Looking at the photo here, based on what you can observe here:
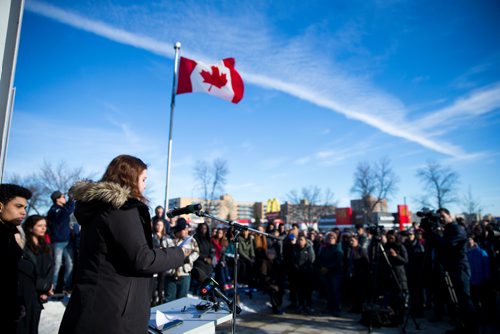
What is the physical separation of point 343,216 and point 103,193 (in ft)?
200

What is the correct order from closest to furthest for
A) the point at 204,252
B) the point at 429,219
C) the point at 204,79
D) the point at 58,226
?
the point at 429,219
the point at 58,226
the point at 204,252
the point at 204,79

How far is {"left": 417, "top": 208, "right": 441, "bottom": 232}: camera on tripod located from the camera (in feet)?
18.9

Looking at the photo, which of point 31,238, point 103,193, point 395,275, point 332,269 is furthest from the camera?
point 332,269

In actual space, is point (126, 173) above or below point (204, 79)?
below

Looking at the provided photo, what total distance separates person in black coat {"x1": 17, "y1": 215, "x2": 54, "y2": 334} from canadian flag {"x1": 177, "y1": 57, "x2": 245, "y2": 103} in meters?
6.06

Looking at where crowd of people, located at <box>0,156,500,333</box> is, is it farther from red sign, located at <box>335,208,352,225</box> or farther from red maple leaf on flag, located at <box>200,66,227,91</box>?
red sign, located at <box>335,208,352,225</box>

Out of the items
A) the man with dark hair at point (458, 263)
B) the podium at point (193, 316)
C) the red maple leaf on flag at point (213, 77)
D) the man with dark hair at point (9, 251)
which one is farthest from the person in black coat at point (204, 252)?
the man with dark hair at point (458, 263)

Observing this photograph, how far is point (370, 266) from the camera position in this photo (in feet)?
26.0

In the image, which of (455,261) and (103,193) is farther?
(455,261)

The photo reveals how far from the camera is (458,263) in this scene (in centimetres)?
555

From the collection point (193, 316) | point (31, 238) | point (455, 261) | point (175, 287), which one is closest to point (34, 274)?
point (31, 238)

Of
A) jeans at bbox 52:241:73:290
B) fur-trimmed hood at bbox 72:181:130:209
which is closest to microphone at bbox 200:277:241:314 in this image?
fur-trimmed hood at bbox 72:181:130:209

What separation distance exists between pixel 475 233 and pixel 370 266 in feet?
13.6

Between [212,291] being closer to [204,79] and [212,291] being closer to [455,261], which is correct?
[455,261]
